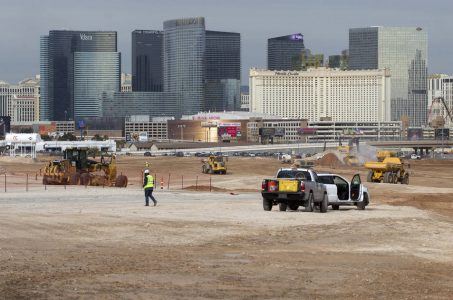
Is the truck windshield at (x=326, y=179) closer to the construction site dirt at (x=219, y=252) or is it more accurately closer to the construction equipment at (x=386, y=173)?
the construction site dirt at (x=219, y=252)

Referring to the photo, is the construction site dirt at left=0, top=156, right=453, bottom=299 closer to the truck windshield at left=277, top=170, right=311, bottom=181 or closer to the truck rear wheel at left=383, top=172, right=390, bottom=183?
the truck windshield at left=277, top=170, right=311, bottom=181

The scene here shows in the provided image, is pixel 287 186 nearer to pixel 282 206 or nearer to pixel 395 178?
pixel 282 206

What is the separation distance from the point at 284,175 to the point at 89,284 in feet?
70.4

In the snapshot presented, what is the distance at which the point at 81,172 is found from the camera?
65.9m

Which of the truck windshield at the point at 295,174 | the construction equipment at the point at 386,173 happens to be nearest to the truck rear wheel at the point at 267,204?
the truck windshield at the point at 295,174

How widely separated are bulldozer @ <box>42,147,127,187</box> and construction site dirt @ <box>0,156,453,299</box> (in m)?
21.6

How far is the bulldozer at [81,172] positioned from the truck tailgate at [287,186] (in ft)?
83.0

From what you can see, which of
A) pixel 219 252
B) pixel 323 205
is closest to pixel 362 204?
pixel 323 205

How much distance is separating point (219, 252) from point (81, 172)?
42524 mm

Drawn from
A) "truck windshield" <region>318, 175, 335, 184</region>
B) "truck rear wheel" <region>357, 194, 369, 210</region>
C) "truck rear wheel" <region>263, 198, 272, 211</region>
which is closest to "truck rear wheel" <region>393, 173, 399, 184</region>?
"truck rear wheel" <region>357, 194, 369, 210</region>

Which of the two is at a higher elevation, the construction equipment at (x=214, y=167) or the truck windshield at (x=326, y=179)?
the truck windshield at (x=326, y=179)

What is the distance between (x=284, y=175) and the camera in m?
39.3

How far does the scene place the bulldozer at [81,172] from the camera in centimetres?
6387

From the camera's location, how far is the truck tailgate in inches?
1512
